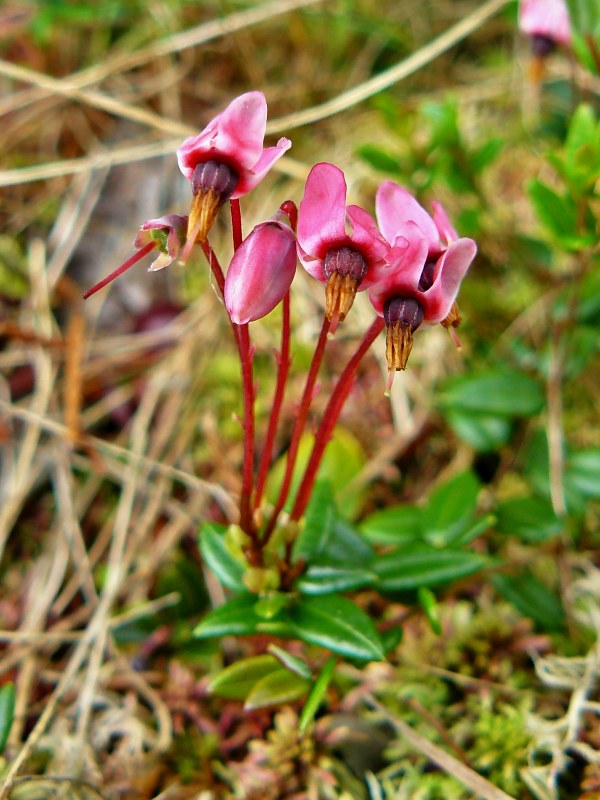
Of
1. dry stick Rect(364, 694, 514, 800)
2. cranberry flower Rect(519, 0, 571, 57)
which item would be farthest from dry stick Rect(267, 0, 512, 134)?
dry stick Rect(364, 694, 514, 800)

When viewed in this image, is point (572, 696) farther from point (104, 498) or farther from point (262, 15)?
point (262, 15)

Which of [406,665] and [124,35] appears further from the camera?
[124,35]

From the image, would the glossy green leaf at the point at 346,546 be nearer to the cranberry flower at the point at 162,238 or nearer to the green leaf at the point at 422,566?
the green leaf at the point at 422,566

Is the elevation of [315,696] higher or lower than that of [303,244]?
lower

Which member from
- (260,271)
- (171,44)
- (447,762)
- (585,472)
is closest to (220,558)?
(447,762)

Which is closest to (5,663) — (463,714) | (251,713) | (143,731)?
(143,731)

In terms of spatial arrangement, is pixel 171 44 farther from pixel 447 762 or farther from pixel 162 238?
pixel 447 762

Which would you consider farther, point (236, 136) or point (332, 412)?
point (332, 412)
